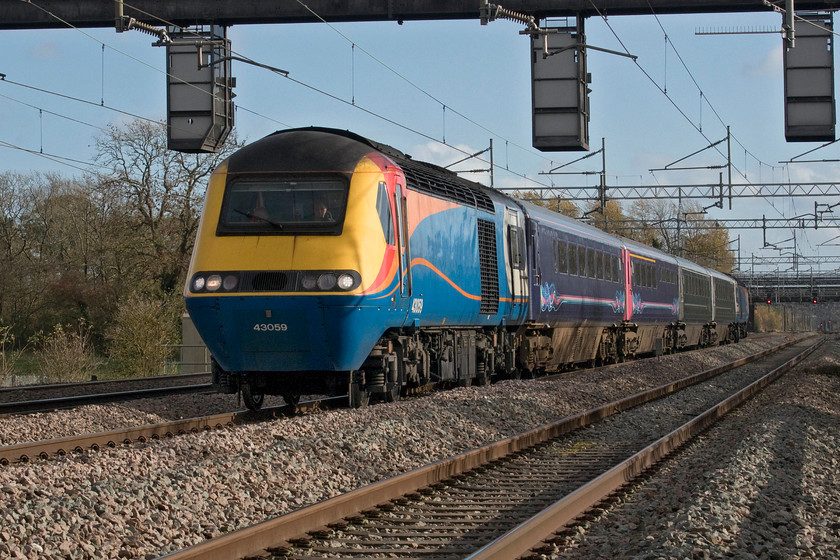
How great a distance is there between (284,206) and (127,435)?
3.24m

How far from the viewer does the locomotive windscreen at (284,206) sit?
12.2 meters

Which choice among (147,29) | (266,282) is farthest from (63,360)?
(266,282)

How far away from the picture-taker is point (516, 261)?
18.6m

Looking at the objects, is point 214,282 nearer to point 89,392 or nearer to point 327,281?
point 327,281

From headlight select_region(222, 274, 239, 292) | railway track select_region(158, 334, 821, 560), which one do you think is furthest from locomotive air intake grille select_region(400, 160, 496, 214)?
railway track select_region(158, 334, 821, 560)

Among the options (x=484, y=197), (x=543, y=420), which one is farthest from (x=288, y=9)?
(x=543, y=420)

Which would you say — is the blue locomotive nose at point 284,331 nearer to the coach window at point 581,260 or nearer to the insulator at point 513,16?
Result: the insulator at point 513,16

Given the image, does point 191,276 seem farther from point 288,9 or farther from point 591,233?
point 591,233

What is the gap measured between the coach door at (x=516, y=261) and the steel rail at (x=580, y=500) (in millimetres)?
5048

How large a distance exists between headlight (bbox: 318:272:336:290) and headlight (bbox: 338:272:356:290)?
72 mm

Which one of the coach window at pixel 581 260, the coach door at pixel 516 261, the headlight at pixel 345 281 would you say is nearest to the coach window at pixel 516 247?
the coach door at pixel 516 261

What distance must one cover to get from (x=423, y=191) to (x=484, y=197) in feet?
10.3

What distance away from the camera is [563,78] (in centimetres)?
1867

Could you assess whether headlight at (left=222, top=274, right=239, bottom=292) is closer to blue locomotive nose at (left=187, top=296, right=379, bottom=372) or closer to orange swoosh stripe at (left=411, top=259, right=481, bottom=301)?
blue locomotive nose at (left=187, top=296, right=379, bottom=372)
